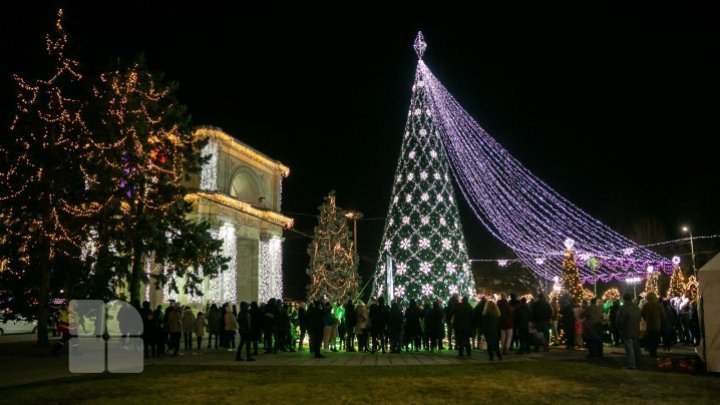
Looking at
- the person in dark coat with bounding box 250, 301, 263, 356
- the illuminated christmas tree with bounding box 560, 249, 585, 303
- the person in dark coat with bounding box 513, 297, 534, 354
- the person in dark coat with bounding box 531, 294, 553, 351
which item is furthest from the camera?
the illuminated christmas tree with bounding box 560, 249, 585, 303

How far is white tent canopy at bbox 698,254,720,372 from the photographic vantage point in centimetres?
1305

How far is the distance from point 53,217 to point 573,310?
17660 mm

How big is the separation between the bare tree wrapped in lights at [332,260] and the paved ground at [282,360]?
12670 millimetres

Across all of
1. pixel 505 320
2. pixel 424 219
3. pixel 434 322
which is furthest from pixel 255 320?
pixel 424 219

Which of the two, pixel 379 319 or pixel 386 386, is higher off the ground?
pixel 379 319

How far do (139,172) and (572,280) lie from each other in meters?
16.1

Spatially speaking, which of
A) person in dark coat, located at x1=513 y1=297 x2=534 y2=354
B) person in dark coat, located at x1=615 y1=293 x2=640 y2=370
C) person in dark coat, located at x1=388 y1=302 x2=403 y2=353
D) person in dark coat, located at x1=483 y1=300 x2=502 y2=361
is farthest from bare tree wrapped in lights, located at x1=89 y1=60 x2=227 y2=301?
person in dark coat, located at x1=615 y1=293 x2=640 y2=370

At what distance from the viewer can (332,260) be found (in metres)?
32.6

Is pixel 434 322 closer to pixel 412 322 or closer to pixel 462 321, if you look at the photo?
pixel 412 322

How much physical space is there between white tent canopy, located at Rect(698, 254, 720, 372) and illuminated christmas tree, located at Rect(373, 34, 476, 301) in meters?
10.5

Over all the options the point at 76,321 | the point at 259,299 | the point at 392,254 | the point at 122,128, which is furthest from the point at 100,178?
the point at 259,299

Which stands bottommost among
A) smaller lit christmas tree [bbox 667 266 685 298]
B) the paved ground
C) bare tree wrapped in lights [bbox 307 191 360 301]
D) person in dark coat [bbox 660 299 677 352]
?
the paved ground

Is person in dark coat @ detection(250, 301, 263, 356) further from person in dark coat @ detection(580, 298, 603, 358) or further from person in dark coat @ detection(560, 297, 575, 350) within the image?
person in dark coat @ detection(560, 297, 575, 350)

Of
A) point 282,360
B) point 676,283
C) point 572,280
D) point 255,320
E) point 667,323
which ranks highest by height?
point 572,280
